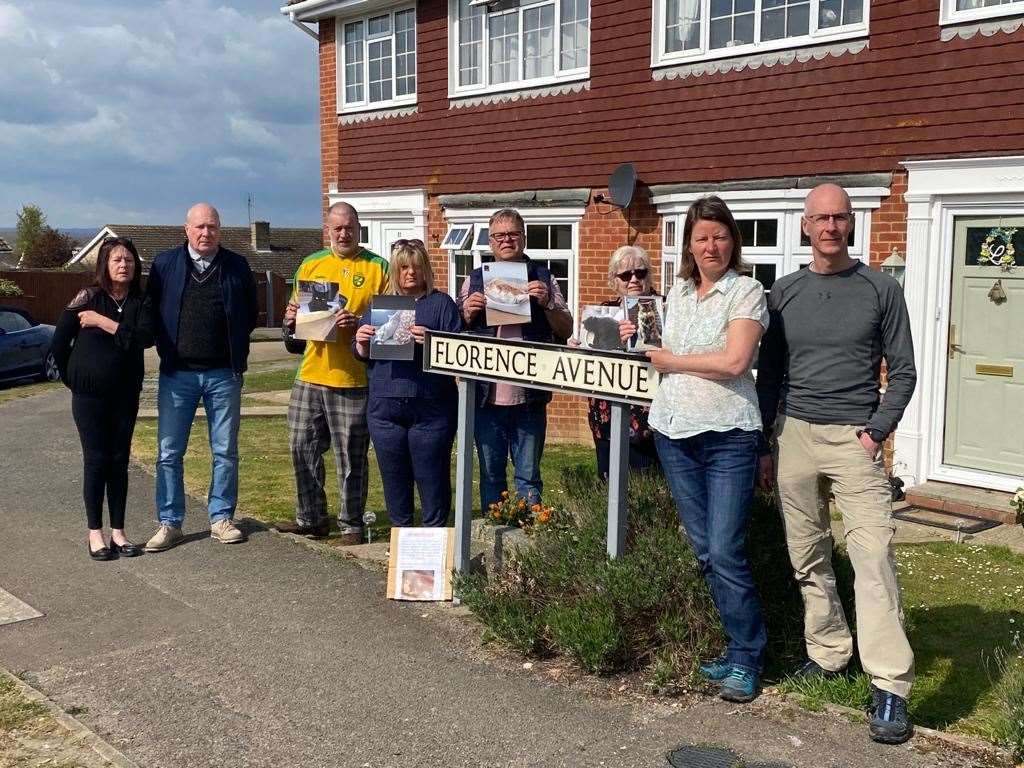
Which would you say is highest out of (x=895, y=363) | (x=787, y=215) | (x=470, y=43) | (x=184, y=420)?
(x=470, y=43)

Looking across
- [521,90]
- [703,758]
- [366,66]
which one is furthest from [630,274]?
[366,66]

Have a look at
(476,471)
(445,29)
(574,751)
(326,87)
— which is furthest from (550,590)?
(326,87)

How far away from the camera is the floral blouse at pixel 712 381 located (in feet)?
13.6

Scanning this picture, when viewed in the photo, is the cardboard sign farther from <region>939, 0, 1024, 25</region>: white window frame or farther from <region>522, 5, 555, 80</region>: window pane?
<region>522, 5, 555, 80</region>: window pane

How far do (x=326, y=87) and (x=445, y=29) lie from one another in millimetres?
2540

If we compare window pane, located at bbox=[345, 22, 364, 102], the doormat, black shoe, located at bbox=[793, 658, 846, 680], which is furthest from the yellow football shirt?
window pane, located at bbox=[345, 22, 364, 102]

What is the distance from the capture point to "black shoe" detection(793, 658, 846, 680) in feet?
14.4

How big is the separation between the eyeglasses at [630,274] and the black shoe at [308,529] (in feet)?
9.36

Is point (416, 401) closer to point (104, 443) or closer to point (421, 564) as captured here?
point (421, 564)

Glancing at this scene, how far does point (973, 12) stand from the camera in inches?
342

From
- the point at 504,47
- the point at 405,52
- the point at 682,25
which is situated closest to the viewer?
the point at 682,25

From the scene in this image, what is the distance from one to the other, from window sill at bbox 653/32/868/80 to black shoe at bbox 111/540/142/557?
23.3ft

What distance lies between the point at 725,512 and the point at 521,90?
9.12 meters

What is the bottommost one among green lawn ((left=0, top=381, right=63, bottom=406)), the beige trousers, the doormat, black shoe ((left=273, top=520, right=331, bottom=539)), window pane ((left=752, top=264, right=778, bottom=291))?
green lawn ((left=0, top=381, right=63, bottom=406))
